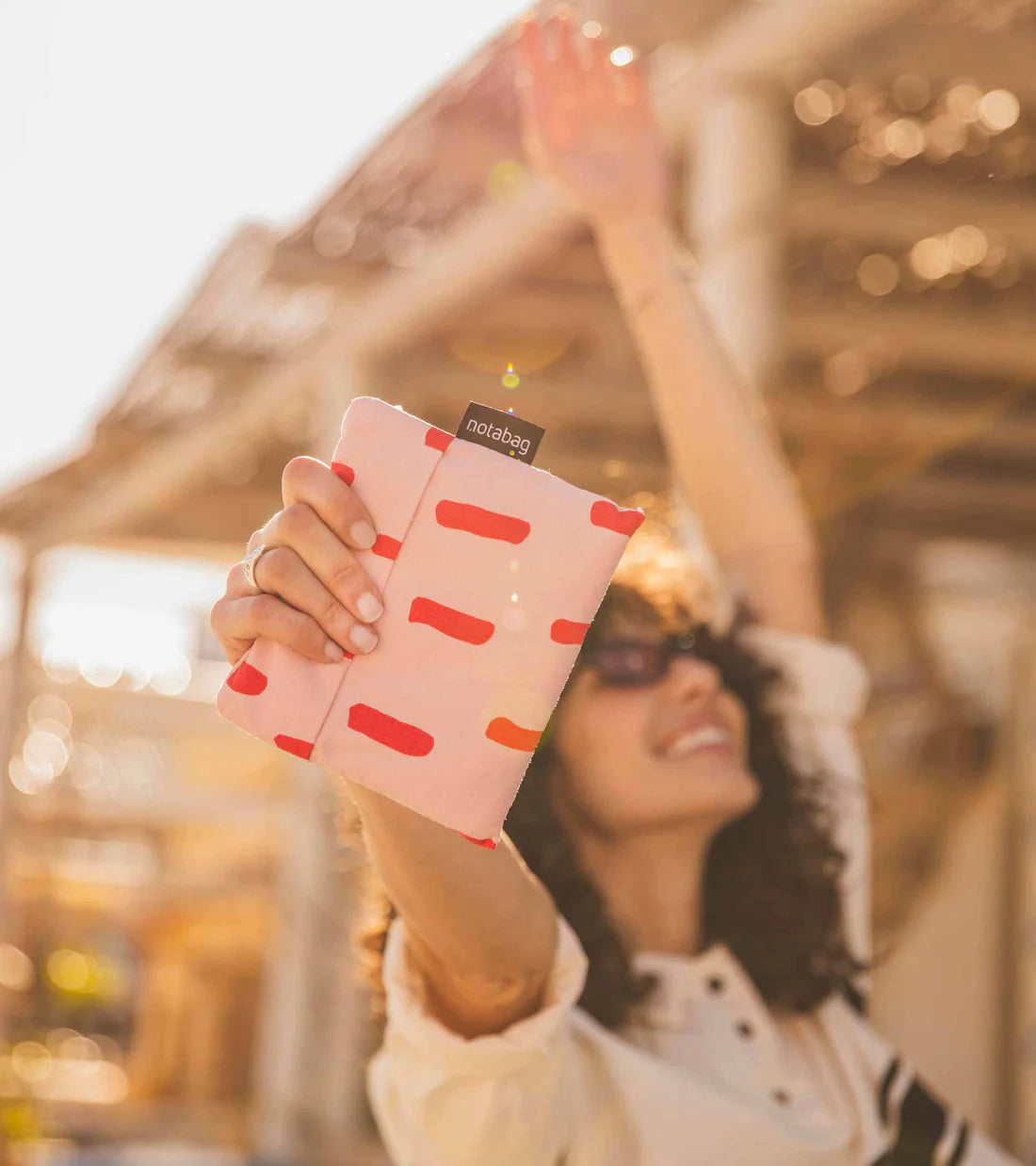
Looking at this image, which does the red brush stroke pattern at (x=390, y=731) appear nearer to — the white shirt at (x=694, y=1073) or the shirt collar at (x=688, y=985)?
the white shirt at (x=694, y=1073)

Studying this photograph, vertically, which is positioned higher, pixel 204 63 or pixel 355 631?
pixel 204 63

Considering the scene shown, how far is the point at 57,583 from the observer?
23.8 ft

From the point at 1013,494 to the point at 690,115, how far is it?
9.98 feet

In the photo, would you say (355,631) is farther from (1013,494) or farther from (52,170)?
(1013,494)

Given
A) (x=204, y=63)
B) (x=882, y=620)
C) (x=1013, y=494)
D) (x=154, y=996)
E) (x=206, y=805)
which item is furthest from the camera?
(x=154, y=996)

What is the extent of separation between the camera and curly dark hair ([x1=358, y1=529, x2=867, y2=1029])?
1650 mm

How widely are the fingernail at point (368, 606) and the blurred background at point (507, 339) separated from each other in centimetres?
52

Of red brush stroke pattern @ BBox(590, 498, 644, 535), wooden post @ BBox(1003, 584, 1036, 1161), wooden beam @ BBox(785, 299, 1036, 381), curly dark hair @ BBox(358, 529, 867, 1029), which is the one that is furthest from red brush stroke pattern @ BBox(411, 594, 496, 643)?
wooden post @ BBox(1003, 584, 1036, 1161)

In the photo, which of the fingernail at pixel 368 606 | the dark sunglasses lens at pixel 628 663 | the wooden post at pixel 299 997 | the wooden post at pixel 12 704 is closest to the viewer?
the fingernail at pixel 368 606

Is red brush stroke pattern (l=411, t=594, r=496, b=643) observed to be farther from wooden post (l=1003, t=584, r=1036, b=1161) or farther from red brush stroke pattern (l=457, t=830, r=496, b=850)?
wooden post (l=1003, t=584, r=1036, b=1161)

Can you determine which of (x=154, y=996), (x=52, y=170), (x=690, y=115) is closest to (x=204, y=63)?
(x=52, y=170)

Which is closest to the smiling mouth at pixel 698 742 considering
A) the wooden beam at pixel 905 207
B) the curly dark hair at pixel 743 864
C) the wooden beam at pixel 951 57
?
the curly dark hair at pixel 743 864

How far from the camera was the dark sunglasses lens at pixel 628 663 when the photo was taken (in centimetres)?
178

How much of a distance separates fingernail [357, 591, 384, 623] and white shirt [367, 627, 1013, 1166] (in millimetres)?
336
